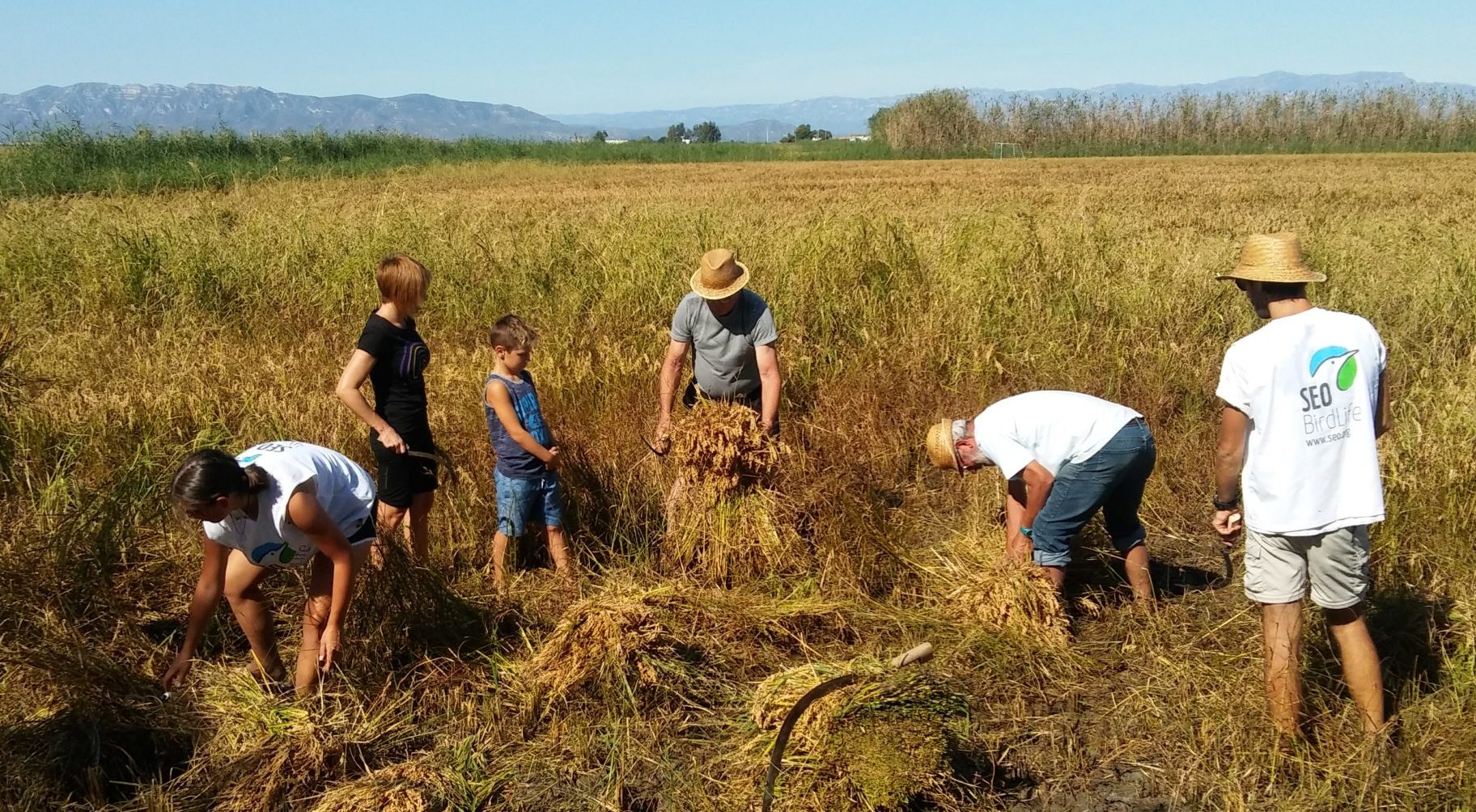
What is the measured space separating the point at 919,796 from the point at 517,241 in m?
Result: 7.89

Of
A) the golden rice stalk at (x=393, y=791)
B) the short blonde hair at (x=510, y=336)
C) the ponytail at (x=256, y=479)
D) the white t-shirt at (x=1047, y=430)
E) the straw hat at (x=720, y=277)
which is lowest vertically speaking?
the golden rice stalk at (x=393, y=791)

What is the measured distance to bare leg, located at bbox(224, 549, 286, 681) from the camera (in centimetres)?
301

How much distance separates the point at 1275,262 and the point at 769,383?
2.05m

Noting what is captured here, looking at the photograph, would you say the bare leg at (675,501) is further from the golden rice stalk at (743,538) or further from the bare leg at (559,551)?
the bare leg at (559,551)

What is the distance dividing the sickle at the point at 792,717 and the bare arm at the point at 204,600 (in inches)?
69.8

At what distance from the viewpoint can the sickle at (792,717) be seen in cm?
257

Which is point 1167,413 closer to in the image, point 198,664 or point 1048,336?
point 1048,336

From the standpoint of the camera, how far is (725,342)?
14.0 feet

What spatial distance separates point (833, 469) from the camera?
4.64m

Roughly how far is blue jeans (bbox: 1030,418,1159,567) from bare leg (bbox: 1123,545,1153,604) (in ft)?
0.46

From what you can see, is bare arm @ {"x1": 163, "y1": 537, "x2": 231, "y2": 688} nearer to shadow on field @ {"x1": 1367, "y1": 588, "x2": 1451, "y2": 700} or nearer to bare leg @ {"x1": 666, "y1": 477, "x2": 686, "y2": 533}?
bare leg @ {"x1": 666, "y1": 477, "x2": 686, "y2": 533}

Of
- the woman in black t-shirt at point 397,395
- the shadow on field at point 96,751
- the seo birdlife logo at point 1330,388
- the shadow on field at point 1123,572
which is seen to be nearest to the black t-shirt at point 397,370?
the woman in black t-shirt at point 397,395

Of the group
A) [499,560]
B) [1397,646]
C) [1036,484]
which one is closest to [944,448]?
[1036,484]

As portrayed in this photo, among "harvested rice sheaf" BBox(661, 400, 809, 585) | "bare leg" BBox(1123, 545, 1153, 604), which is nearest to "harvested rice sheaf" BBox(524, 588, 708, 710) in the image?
"harvested rice sheaf" BBox(661, 400, 809, 585)
